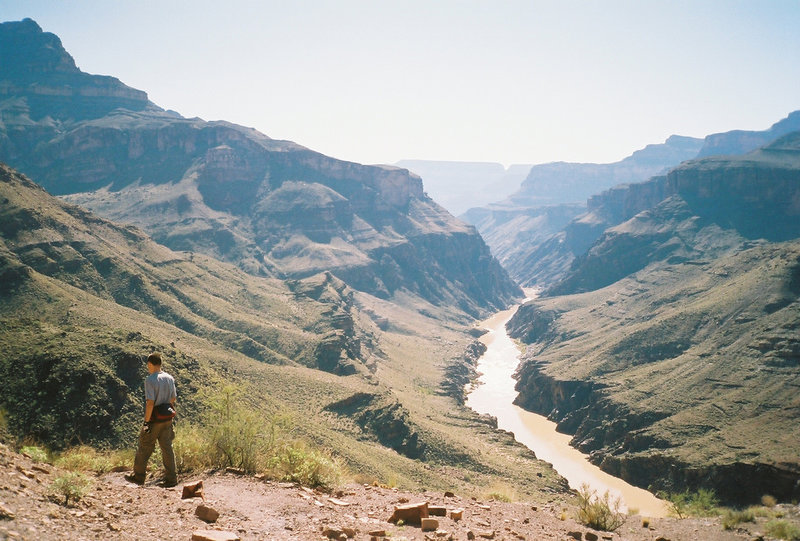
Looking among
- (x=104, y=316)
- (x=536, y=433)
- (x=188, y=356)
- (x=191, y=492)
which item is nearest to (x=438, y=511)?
(x=191, y=492)

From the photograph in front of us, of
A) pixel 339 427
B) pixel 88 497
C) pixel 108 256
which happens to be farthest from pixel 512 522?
pixel 108 256

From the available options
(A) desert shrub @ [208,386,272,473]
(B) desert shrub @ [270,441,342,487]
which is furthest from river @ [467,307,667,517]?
(A) desert shrub @ [208,386,272,473]

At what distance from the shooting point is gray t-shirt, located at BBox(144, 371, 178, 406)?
13250mm

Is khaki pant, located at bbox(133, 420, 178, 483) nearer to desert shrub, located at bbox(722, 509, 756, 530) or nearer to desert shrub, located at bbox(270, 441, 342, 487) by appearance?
desert shrub, located at bbox(270, 441, 342, 487)

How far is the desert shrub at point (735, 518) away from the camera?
18891 millimetres

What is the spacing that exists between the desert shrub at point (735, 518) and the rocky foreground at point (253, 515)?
0.55 meters

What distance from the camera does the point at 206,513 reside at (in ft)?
38.5

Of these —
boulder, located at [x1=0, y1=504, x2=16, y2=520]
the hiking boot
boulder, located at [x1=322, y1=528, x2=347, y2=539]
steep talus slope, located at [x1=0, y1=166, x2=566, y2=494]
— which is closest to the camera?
boulder, located at [x1=0, y1=504, x2=16, y2=520]

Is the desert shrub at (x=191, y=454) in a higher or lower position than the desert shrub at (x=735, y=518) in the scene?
higher

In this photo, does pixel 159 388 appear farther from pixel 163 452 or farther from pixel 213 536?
pixel 213 536

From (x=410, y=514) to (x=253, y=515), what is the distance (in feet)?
13.2

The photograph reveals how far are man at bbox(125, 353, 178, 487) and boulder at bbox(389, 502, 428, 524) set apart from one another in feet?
19.5

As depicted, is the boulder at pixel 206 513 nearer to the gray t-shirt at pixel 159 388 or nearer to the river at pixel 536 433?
the gray t-shirt at pixel 159 388

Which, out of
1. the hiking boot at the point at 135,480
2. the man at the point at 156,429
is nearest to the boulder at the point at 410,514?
the man at the point at 156,429
